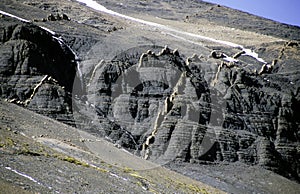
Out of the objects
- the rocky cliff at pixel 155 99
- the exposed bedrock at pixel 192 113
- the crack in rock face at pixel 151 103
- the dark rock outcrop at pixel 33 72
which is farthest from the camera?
the exposed bedrock at pixel 192 113

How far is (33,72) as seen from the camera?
32938 millimetres

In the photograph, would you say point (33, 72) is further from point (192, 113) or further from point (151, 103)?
point (192, 113)

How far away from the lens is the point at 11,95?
3122cm

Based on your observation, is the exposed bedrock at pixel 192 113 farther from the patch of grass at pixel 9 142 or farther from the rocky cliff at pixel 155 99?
the patch of grass at pixel 9 142

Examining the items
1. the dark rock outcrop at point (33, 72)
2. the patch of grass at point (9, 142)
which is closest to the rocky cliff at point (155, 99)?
the dark rock outcrop at point (33, 72)

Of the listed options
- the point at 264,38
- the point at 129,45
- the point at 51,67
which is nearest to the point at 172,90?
the point at 51,67

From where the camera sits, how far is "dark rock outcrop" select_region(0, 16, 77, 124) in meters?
30.3

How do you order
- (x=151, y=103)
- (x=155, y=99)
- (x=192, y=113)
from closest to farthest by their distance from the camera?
(x=192, y=113)
(x=151, y=103)
(x=155, y=99)

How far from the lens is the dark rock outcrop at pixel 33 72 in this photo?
30.3 meters

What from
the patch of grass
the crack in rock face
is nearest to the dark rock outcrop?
the crack in rock face

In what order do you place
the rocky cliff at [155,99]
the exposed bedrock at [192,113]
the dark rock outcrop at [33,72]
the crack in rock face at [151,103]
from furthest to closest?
the exposed bedrock at [192,113] < the crack in rock face at [151,103] < the rocky cliff at [155,99] < the dark rock outcrop at [33,72]

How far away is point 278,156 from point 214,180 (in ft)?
29.9

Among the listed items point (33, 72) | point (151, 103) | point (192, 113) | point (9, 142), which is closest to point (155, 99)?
point (151, 103)

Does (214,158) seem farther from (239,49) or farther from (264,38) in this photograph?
(264,38)
